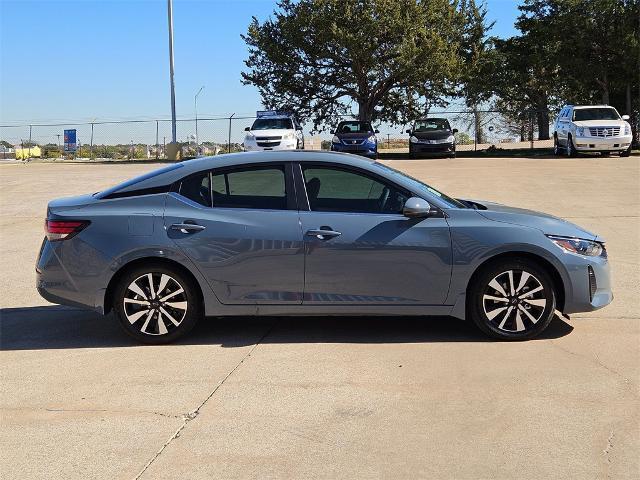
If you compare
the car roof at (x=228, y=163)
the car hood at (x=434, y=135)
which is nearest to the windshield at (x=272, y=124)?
the car hood at (x=434, y=135)

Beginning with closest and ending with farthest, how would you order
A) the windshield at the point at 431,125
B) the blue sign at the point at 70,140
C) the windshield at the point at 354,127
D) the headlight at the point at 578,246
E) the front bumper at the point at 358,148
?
the headlight at the point at 578,246
the front bumper at the point at 358,148
the windshield at the point at 354,127
the windshield at the point at 431,125
the blue sign at the point at 70,140

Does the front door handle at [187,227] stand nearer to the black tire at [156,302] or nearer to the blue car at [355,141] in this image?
the black tire at [156,302]

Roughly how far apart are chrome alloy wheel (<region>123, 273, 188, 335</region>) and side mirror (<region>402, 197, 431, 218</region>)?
189cm

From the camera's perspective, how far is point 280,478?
346 cm

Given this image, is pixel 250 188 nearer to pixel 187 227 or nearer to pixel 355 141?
pixel 187 227

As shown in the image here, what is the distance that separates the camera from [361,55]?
35.2 meters

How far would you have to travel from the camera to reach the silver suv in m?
24.9

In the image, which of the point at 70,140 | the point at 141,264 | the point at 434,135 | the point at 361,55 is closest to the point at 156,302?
the point at 141,264

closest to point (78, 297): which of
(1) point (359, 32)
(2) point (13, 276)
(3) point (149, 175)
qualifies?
(3) point (149, 175)

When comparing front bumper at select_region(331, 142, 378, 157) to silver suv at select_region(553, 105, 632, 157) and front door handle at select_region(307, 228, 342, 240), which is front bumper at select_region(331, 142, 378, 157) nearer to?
silver suv at select_region(553, 105, 632, 157)

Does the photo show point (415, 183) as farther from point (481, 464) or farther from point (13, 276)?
point (13, 276)

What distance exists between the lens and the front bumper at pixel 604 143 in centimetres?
2483

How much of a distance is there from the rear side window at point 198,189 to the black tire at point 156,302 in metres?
0.61

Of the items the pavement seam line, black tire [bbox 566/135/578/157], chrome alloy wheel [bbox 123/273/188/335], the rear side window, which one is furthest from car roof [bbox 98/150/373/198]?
black tire [bbox 566/135/578/157]
